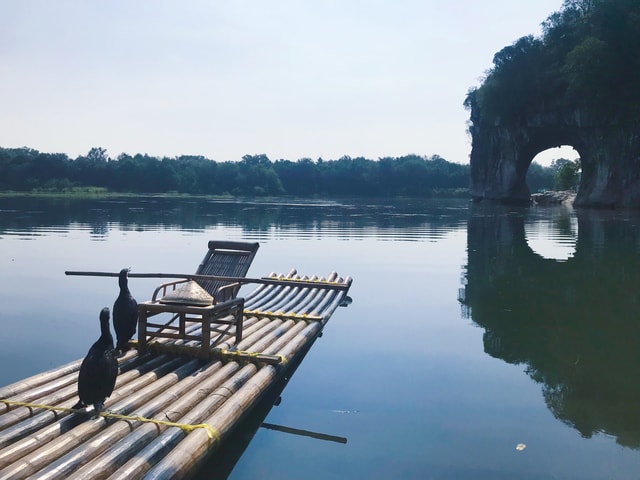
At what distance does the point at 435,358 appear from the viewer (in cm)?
765

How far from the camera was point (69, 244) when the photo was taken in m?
19.3

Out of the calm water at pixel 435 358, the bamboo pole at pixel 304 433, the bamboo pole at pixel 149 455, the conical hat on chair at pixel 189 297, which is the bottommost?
the bamboo pole at pixel 304 433

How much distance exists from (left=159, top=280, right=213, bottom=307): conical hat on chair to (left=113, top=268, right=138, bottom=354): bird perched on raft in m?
0.40

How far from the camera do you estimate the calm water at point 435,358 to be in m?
4.98

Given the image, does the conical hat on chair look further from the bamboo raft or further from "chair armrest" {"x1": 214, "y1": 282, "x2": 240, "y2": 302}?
"chair armrest" {"x1": 214, "y1": 282, "x2": 240, "y2": 302}

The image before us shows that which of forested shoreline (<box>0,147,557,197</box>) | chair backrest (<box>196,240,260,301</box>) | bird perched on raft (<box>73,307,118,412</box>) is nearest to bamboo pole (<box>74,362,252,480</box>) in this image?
bird perched on raft (<box>73,307,118,412</box>)

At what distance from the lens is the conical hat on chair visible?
21.1 feet

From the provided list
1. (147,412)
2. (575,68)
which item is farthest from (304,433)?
(575,68)

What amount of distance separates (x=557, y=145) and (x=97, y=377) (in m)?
63.9

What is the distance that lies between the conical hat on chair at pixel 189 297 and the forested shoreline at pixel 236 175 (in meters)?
83.4

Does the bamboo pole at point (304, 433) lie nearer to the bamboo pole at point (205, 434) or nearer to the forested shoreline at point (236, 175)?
the bamboo pole at point (205, 434)

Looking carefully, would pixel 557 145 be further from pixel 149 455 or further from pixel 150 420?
pixel 149 455

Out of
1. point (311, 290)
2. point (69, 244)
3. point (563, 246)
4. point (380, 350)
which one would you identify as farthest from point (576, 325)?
point (69, 244)

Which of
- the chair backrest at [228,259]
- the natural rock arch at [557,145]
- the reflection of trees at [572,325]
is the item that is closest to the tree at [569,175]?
the natural rock arch at [557,145]
